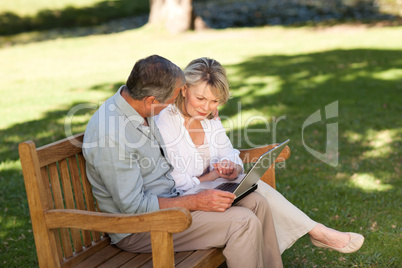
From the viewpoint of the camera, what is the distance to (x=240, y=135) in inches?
275

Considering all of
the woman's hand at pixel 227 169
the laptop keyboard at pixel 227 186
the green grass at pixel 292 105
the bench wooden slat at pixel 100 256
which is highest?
the woman's hand at pixel 227 169

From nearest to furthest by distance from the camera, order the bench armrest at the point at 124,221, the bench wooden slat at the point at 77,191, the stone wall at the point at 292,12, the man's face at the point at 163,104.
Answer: the bench armrest at the point at 124,221, the man's face at the point at 163,104, the bench wooden slat at the point at 77,191, the stone wall at the point at 292,12

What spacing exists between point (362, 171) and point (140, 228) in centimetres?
386

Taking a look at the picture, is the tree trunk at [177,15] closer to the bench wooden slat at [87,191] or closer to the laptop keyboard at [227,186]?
the laptop keyboard at [227,186]

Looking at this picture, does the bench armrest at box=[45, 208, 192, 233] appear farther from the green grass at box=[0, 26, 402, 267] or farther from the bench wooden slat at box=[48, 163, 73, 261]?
the green grass at box=[0, 26, 402, 267]

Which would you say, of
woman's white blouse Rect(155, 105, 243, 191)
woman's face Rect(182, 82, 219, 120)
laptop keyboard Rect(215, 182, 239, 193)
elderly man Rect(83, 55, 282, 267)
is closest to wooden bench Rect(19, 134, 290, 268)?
elderly man Rect(83, 55, 282, 267)

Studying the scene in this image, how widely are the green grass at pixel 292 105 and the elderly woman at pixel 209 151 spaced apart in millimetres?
626

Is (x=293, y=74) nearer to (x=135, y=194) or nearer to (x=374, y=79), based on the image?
(x=374, y=79)

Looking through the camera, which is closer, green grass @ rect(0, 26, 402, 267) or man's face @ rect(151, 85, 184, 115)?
man's face @ rect(151, 85, 184, 115)

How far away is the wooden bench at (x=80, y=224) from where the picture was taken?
8.06ft

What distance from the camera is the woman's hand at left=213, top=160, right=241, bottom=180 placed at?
3.43m

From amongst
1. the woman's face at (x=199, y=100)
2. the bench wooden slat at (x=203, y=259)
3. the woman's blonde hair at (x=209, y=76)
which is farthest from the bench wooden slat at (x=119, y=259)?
the woman's blonde hair at (x=209, y=76)

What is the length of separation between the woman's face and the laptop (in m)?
0.53

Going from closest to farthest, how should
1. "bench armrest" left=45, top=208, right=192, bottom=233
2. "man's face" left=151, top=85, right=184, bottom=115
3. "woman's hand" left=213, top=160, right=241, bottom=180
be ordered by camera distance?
"bench armrest" left=45, top=208, right=192, bottom=233 < "man's face" left=151, top=85, right=184, bottom=115 < "woman's hand" left=213, top=160, right=241, bottom=180
